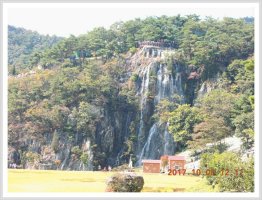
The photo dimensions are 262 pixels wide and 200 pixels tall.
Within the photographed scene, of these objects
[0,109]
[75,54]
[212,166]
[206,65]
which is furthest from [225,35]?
[0,109]

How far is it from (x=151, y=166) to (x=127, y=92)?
1.91 meters

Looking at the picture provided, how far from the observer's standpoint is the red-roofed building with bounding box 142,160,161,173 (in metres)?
10.0

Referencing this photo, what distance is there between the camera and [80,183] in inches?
365

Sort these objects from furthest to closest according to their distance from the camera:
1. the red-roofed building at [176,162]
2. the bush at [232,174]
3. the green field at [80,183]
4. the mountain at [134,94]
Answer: the mountain at [134,94] < the red-roofed building at [176,162] < the green field at [80,183] < the bush at [232,174]

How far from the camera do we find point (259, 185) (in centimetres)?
877

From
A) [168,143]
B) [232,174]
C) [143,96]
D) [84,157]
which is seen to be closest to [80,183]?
[84,157]

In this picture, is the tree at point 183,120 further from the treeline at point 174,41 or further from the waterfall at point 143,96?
the treeline at point 174,41

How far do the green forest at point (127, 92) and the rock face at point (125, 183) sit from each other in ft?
4.97

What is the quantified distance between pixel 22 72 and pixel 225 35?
4.43 metres

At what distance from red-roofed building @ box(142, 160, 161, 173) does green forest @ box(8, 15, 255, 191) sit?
43 cm

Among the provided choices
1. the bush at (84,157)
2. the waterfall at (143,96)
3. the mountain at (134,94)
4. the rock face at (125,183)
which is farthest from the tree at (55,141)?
the rock face at (125,183)

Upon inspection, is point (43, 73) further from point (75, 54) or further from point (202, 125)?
point (202, 125)

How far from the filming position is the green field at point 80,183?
29.3 feet

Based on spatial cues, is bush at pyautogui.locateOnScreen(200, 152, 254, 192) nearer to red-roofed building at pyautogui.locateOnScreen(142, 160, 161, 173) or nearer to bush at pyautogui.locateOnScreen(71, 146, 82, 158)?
red-roofed building at pyautogui.locateOnScreen(142, 160, 161, 173)
